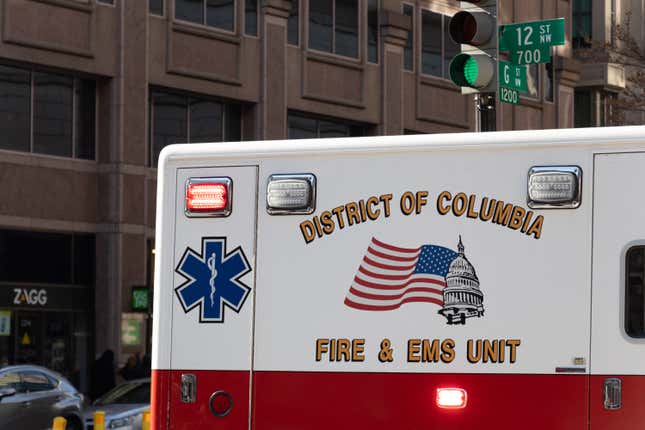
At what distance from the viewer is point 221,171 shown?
8250 mm

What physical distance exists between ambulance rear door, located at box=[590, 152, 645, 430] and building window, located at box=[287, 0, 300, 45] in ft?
93.3

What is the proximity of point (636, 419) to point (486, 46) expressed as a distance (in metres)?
5.39

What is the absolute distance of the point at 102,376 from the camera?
2767cm

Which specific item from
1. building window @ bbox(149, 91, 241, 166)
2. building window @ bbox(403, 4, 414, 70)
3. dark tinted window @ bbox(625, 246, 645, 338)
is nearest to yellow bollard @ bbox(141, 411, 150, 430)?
dark tinted window @ bbox(625, 246, 645, 338)

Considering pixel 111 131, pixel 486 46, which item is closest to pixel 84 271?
pixel 111 131

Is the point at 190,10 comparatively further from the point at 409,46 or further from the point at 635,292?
the point at 635,292

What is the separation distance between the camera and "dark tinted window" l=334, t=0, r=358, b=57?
36.7 meters

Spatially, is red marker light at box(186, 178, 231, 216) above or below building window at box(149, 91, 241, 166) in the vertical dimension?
below

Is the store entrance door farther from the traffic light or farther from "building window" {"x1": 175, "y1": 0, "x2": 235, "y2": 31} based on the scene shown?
the traffic light

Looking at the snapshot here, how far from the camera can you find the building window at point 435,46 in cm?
3975

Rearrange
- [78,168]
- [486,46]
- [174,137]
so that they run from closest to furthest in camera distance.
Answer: [486,46] < [78,168] < [174,137]

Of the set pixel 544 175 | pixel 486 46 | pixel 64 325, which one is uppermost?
pixel 486 46

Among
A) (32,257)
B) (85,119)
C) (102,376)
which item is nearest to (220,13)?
(85,119)

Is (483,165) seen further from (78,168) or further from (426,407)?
(78,168)
